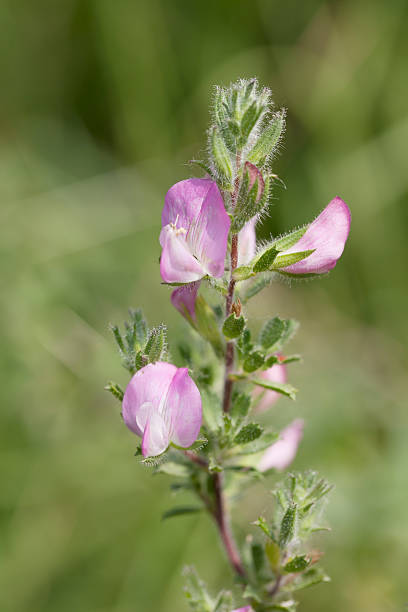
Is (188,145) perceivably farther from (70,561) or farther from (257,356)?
(257,356)

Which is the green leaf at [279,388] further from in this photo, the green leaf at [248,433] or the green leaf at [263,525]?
the green leaf at [263,525]

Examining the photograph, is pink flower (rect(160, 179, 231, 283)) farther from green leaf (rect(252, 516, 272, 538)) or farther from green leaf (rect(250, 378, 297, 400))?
green leaf (rect(252, 516, 272, 538))

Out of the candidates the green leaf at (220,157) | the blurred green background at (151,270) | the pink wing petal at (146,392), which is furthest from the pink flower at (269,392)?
the blurred green background at (151,270)

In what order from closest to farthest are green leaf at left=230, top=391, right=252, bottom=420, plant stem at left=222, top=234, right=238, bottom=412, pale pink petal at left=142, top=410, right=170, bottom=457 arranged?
pale pink petal at left=142, top=410, right=170, bottom=457, plant stem at left=222, top=234, right=238, bottom=412, green leaf at left=230, top=391, right=252, bottom=420

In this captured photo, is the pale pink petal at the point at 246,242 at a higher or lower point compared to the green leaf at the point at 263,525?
higher

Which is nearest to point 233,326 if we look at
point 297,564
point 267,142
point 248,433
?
point 248,433

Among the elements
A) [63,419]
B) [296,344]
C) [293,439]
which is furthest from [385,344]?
[293,439]

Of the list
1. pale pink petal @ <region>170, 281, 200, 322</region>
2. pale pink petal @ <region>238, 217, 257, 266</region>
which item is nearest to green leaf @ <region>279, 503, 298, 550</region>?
pale pink petal @ <region>170, 281, 200, 322</region>
